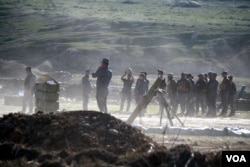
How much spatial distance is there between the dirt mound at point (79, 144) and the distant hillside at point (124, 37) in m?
48.8

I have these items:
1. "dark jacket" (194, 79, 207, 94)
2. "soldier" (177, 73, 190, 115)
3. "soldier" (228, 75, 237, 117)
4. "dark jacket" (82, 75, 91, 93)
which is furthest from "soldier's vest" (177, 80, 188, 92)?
"dark jacket" (82, 75, 91, 93)

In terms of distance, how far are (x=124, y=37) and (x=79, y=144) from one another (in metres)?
69.1

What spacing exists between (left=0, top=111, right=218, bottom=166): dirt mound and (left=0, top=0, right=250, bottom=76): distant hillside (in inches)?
1923

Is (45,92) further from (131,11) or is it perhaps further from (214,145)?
(131,11)

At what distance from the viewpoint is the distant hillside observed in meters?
69.8

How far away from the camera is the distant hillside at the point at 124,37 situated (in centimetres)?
6982

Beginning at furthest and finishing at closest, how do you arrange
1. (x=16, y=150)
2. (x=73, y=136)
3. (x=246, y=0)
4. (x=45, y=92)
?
(x=246, y=0) < (x=45, y=92) < (x=73, y=136) < (x=16, y=150)

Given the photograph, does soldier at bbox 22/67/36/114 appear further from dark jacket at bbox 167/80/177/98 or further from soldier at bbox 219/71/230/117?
soldier at bbox 219/71/230/117

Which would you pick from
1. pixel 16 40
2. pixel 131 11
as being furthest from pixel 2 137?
pixel 131 11

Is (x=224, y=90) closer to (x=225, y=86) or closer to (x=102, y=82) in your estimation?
(x=225, y=86)

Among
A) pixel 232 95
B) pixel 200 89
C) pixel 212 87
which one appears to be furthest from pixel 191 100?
pixel 232 95

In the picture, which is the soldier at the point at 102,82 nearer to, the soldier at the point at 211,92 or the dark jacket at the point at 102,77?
the dark jacket at the point at 102,77

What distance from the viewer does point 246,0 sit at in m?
132

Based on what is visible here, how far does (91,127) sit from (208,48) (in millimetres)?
65170
